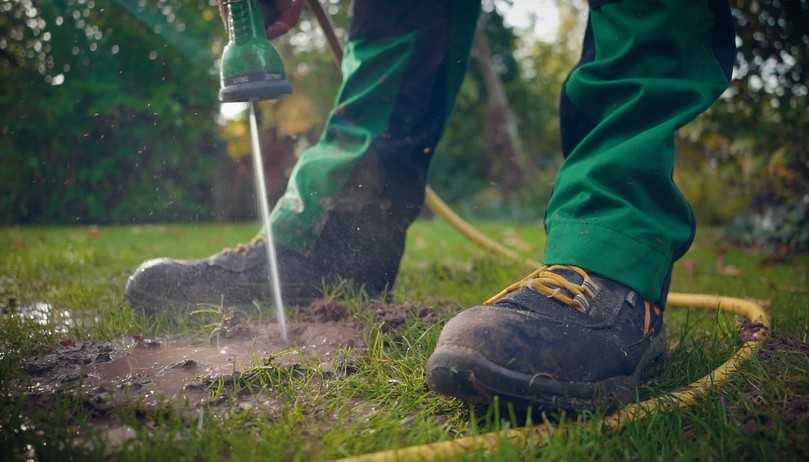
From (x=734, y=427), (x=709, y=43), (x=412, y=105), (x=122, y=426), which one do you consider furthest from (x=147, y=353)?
(x=709, y=43)

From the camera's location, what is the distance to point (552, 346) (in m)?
1.14

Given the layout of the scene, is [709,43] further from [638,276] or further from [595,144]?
[638,276]

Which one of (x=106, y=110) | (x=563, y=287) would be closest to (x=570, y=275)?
(x=563, y=287)

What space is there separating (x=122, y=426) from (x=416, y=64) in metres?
1.25

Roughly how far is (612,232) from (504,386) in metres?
0.39

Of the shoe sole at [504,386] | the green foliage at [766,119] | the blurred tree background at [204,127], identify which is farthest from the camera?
the blurred tree background at [204,127]

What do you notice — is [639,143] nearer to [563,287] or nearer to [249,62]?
A: [563,287]

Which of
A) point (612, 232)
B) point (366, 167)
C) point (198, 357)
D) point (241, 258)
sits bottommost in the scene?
point (198, 357)

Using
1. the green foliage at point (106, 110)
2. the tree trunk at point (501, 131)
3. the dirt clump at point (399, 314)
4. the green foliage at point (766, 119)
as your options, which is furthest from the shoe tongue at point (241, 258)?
the tree trunk at point (501, 131)

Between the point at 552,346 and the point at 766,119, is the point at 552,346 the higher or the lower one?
the lower one

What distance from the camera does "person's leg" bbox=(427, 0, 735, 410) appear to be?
3.69ft

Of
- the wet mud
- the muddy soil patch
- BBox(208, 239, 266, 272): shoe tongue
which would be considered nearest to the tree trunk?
BBox(208, 239, 266, 272): shoe tongue

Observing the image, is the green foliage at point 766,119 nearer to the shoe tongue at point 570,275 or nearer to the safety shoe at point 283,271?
the safety shoe at point 283,271

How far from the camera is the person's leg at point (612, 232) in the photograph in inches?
44.3
